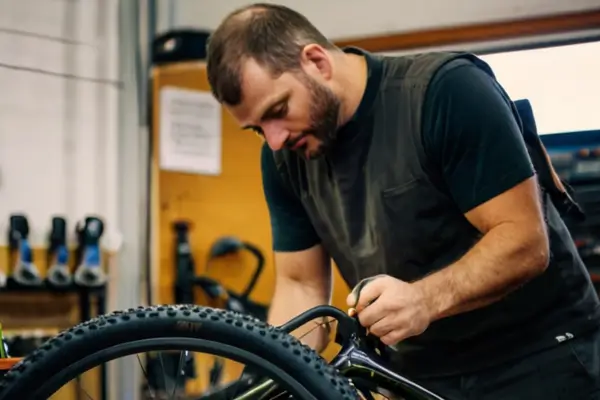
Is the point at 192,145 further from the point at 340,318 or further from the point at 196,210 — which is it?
the point at 340,318

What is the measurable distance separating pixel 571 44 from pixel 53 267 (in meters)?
1.52

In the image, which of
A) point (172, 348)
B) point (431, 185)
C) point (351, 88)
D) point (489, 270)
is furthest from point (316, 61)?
point (172, 348)

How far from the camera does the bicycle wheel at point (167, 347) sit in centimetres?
66

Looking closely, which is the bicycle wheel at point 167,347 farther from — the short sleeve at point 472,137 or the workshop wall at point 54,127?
the workshop wall at point 54,127

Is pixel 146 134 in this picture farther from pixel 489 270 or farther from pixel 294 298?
pixel 489 270

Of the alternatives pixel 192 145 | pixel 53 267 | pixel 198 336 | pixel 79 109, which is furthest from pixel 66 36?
pixel 198 336

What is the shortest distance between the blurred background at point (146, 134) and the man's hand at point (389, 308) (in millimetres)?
1472

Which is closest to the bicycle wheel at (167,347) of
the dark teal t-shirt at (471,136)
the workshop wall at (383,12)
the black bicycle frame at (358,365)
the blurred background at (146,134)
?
the black bicycle frame at (358,365)

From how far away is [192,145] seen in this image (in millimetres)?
2609

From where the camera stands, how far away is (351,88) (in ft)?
3.64

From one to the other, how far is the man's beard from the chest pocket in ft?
0.33

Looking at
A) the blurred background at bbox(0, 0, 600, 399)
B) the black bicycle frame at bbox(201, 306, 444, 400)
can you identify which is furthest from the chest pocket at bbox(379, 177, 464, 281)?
the blurred background at bbox(0, 0, 600, 399)

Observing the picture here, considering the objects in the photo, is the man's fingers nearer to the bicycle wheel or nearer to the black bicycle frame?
the black bicycle frame

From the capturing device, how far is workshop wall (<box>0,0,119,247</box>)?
2441mm
